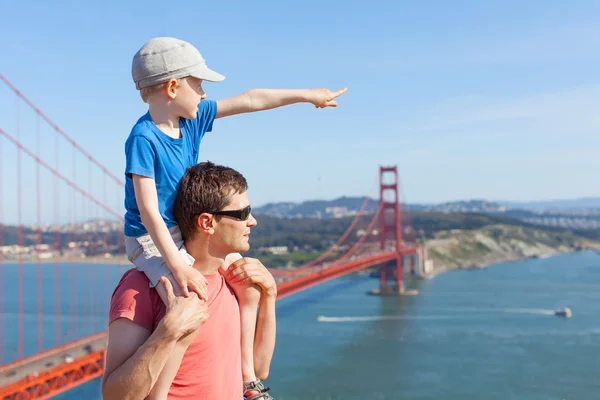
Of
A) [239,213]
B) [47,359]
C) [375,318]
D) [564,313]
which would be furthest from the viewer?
[375,318]

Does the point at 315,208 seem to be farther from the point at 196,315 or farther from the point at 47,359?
the point at 196,315

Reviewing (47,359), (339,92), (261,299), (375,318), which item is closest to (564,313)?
(375,318)

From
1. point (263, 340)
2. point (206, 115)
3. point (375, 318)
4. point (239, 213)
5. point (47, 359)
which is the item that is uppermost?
point (206, 115)

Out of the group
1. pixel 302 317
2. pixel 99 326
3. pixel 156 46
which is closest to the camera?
pixel 156 46

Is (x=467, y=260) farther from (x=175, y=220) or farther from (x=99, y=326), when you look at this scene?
(x=175, y=220)

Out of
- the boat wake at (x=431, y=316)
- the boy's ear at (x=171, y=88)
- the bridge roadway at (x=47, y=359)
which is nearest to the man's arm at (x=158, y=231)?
the boy's ear at (x=171, y=88)

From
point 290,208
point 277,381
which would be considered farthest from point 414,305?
point 290,208

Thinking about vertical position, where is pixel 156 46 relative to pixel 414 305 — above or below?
above
